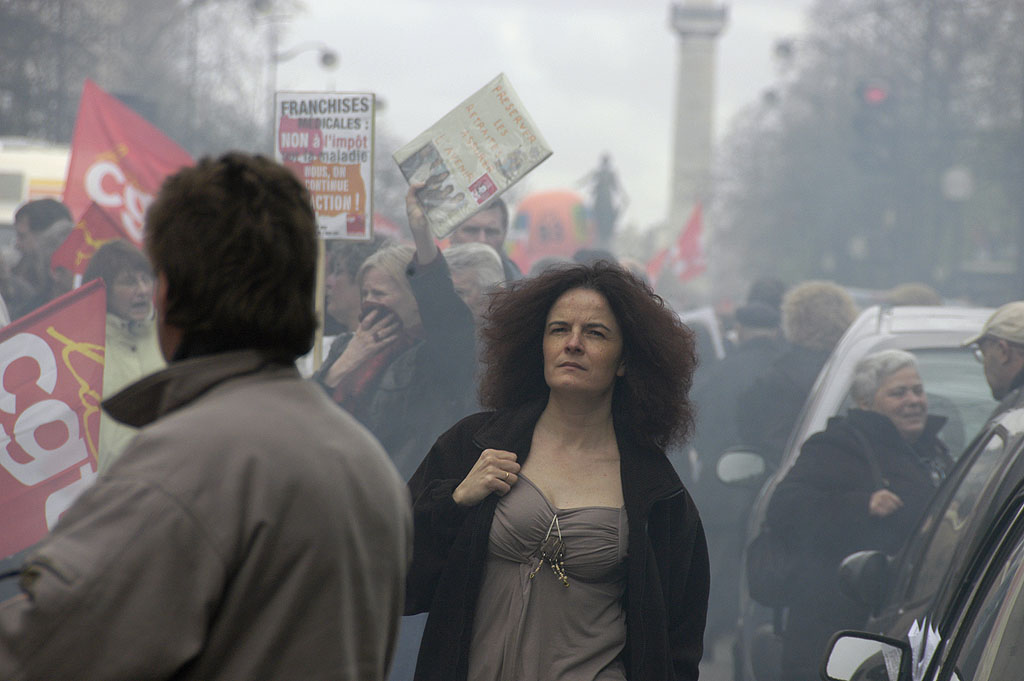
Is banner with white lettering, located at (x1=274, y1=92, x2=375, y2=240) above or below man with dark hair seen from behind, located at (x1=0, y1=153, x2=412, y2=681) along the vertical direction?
above

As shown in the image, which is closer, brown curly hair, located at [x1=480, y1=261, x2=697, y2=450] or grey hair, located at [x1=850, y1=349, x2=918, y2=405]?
brown curly hair, located at [x1=480, y1=261, x2=697, y2=450]

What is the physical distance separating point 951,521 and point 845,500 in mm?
1098

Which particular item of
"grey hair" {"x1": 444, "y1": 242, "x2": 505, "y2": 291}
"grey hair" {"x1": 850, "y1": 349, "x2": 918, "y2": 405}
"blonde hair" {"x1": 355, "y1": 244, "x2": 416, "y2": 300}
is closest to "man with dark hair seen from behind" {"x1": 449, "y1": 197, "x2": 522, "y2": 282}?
"grey hair" {"x1": 444, "y1": 242, "x2": 505, "y2": 291}

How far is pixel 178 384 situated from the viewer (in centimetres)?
179

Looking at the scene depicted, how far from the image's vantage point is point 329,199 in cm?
Answer: 544

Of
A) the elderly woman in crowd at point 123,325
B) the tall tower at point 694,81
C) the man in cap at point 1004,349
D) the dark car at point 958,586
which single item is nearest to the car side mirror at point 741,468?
the man in cap at point 1004,349

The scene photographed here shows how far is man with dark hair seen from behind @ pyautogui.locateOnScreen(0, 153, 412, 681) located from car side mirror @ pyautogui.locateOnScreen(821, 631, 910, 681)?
5.18 feet

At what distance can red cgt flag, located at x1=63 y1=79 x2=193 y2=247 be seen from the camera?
7414 mm

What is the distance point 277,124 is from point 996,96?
2364 centimetres

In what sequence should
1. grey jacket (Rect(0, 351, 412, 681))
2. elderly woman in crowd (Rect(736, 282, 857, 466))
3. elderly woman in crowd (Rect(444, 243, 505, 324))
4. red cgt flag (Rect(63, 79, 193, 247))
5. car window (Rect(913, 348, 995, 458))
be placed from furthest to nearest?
red cgt flag (Rect(63, 79, 193, 247)) < elderly woman in crowd (Rect(736, 282, 857, 466)) < car window (Rect(913, 348, 995, 458)) < elderly woman in crowd (Rect(444, 243, 505, 324)) < grey jacket (Rect(0, 351, 412, 681))

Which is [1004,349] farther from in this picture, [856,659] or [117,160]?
[117,160]

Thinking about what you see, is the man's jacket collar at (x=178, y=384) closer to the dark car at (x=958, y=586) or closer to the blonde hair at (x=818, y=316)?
the dark car at (x=958, y=586)

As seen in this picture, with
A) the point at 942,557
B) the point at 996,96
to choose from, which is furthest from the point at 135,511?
the point at 996,96

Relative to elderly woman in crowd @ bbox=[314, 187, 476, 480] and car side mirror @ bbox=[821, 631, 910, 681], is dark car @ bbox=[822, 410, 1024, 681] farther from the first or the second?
elderly woman in crowd @ bbox=[314, 187, 476, 480]
